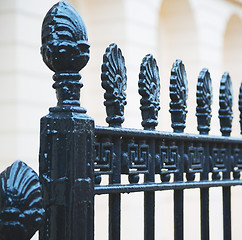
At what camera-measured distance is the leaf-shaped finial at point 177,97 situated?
1397 millimetres

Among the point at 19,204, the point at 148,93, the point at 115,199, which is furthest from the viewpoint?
the point at 148,93

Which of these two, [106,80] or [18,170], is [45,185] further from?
[106,80]

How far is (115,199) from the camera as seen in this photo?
1.20m

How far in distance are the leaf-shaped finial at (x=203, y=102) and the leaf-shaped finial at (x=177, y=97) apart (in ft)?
0.27

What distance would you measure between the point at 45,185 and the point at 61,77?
18cm

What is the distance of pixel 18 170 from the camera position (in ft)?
3.25

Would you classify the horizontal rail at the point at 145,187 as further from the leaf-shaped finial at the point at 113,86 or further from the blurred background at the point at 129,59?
the blurred background at the point at 129,59

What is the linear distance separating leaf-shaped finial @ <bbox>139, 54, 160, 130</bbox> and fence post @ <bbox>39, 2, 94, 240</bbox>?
0.23 meters

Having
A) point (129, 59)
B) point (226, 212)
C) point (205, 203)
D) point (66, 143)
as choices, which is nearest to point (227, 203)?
point (226, 212)

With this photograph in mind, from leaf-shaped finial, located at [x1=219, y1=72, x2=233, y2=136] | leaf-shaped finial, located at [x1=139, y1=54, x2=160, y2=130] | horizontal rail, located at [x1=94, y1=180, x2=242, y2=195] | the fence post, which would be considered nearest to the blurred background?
leaf-shaped finial, located at [x1=219, y1=72, x2=233, y2=136]

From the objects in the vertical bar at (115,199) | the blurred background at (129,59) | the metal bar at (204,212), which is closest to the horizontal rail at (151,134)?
the vertical bar at (115,199)

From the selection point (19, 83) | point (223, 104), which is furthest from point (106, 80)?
point (19, 83)

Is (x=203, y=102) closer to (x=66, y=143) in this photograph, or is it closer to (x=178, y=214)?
(x=178, y=214)

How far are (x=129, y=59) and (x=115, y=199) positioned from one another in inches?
112
